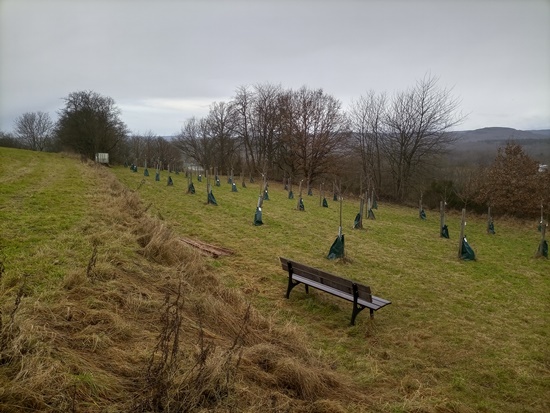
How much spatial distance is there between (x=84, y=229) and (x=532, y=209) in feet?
78.1

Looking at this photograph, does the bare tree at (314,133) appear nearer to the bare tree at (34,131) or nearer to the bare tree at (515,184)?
the bare tree at (515,184)

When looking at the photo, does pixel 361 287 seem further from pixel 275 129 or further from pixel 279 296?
pixel 275 129

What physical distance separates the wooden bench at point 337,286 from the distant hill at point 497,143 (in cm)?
2274

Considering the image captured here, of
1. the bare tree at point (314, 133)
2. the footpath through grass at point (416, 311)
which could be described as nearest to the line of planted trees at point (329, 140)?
the bare tree at point (314, 133)

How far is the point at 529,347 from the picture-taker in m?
5.00

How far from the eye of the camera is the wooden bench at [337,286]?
206 inches

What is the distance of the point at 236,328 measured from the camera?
4.21 metres

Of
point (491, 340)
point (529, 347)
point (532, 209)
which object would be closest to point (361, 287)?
point (491, 340)

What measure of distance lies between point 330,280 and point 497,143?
99.3 feet

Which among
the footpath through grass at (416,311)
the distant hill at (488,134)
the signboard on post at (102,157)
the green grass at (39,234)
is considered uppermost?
the distant hill at (488,134)

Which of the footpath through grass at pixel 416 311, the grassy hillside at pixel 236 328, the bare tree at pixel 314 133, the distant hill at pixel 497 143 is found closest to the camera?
the grassy hillside at pixel 236 328

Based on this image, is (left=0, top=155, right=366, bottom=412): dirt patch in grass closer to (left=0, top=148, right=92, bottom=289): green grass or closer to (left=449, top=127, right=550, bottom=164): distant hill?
(left=0, top=148, right=92, bottom=289): green grass

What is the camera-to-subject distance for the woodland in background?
21.8 meters

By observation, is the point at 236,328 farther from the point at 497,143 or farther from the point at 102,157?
the point at 102,157
